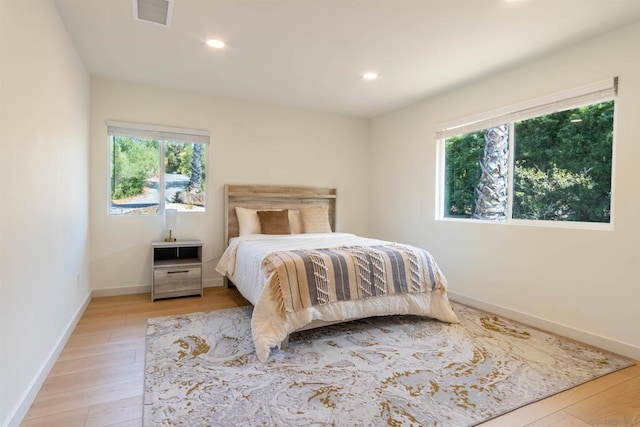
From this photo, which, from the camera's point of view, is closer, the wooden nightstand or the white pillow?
the wooden nightstand

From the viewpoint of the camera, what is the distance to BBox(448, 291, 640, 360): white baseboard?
8.15ft

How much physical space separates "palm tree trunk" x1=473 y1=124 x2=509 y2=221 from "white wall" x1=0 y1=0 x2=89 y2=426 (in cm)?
381

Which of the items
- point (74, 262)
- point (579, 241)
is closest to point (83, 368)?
point (74, 262)

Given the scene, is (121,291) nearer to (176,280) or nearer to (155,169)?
(176,280)

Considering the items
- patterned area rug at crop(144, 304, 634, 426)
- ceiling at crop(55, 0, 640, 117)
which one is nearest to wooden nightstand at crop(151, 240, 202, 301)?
patterned area rug at crop(144, 304, 634, 426)

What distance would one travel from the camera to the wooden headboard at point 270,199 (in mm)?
4309

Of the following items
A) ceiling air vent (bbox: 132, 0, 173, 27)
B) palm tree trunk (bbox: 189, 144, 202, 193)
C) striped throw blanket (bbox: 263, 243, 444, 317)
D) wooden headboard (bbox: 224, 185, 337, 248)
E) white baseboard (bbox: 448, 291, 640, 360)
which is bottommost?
white baseboard (bbox: 448, 291, 640, 360)

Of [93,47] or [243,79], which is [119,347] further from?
[243,79]

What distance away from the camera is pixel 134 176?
3.95 m

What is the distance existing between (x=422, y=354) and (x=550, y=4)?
254 centimetres

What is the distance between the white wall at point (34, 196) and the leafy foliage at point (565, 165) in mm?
3827

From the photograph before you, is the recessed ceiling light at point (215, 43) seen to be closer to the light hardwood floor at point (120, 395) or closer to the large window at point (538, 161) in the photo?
the light hardwood floor at point (120, 395)

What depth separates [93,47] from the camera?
2.95 meters

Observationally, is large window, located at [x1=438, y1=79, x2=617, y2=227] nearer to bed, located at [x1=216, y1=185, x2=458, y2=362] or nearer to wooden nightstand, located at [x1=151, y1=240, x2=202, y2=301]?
bed, located at [x1=216, y1=185, x2=458, y2=362]
